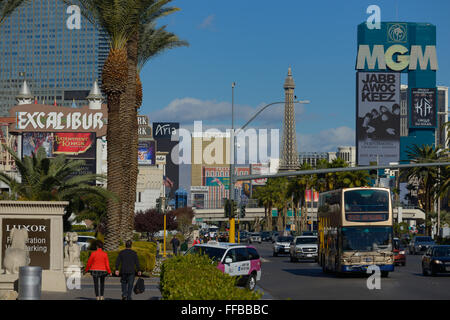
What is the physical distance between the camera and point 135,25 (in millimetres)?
38594

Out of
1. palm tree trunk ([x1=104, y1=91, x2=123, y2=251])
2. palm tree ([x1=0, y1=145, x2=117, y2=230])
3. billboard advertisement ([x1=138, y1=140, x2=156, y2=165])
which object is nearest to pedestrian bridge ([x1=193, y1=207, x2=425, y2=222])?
billboard advertisement ([x1=138, y1=140, x2=156, y2=165])

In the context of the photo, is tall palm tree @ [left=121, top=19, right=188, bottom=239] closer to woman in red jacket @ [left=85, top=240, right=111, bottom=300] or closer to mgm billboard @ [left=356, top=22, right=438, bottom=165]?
woman in red jacket @ [left=85, top=240, right=111, bottom=300]

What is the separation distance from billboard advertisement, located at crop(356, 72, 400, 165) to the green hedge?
138m

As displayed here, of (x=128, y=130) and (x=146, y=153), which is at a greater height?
(x=146, y=153)

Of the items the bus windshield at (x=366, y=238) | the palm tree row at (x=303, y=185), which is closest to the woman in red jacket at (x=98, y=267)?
the bus windshield at (x=366, y=238)

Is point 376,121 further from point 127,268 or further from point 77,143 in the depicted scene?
point 127,268

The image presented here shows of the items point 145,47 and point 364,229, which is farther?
point 145,47

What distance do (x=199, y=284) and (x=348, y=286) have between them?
62.7ft

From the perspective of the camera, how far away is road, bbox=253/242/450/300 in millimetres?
26578

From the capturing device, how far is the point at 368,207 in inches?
1379

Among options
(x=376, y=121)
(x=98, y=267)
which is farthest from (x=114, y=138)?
(x=376, y=121)
